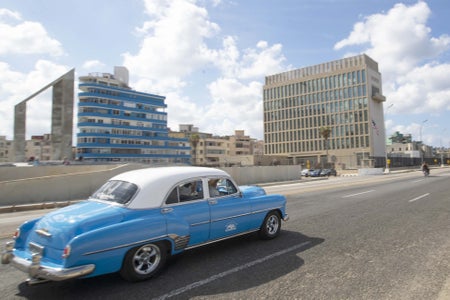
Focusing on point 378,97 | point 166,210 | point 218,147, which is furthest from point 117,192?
point 218,147

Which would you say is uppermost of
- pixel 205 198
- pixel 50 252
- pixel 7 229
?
pixel 205 198

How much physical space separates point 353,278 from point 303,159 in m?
103

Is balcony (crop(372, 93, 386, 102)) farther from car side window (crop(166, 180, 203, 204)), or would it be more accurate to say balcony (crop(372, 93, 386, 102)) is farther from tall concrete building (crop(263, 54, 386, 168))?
car side window (crop(166, 180, 203, 204))

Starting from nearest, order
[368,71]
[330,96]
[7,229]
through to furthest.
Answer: [7,229] → [368,71] → [330,96]

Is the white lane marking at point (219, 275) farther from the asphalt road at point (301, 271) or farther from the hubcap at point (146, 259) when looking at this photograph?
the hubcap at point (146, 259)

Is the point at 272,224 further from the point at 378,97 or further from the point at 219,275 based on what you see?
the point at 378,97

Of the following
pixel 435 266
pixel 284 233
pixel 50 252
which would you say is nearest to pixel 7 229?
pixel 50 252

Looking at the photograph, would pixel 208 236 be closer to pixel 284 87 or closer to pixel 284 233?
pixel 284 233

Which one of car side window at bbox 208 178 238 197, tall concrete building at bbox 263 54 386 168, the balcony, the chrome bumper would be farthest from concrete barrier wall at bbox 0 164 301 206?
the balcony

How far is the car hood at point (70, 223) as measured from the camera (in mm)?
4141

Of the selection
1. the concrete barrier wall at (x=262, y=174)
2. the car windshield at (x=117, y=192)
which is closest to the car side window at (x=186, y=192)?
the car windshield at (x=117, y=192)

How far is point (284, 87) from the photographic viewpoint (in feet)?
364

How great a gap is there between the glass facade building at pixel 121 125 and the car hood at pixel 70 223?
71625mm

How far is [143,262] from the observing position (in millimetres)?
4566
